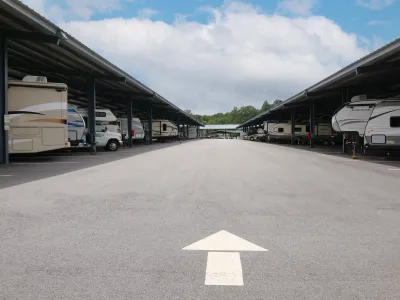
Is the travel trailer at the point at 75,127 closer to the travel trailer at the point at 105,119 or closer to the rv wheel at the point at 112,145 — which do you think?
the rv wheel at the point at 112,145

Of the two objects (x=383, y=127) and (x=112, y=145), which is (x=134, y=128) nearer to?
(x=112, y=145)

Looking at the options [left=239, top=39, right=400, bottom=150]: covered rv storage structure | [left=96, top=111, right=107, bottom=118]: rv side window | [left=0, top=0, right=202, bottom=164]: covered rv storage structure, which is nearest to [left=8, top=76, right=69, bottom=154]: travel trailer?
[left=0, top=0, right=202, bottom=164]: covered rv storage structure

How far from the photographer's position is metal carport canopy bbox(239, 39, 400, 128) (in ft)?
57.4

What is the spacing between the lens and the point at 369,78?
23891 millimetres

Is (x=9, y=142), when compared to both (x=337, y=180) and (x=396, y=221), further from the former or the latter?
(x=396, y=221)

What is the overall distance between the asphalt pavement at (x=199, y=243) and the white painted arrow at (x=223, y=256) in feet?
0.04

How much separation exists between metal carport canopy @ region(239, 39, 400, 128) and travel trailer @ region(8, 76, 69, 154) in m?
15.4

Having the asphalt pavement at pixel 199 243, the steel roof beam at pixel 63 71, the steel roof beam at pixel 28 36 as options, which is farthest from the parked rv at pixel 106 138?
the asphalt pavement at pixel 199 243

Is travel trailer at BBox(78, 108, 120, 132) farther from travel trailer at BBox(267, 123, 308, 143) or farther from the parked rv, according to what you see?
travel trailer at BBox(267, 123, 308, 143)

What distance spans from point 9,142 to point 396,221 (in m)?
15.9

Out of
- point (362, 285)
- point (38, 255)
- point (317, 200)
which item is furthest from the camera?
point (317, 200)

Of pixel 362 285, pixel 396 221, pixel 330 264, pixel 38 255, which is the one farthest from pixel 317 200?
pixel 38 255

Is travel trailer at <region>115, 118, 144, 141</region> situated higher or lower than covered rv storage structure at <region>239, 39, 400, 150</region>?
lower

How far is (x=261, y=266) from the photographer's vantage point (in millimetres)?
3680
